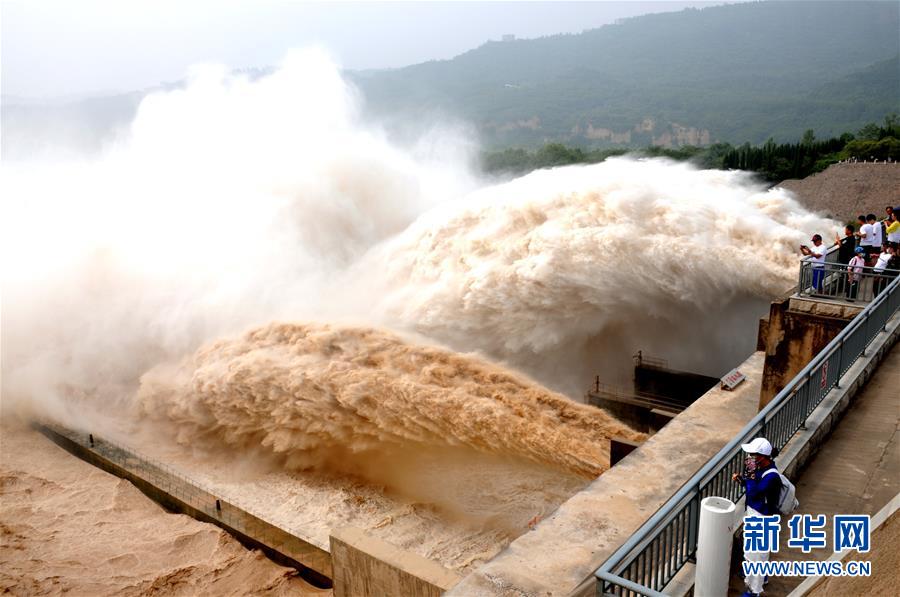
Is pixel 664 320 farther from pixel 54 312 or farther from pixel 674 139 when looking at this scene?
pixel 674 139

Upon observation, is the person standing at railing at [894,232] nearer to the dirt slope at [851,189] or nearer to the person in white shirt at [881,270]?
the person in white shirt at [881,270]

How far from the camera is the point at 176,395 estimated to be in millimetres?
17016

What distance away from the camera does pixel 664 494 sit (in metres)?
8.45

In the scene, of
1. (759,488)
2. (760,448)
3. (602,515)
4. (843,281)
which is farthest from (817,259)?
(759,488)

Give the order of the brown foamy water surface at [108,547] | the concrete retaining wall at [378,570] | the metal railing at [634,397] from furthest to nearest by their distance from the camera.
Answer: the metal railing at [634,397] < the brown foamy water surface at [108,547] < the concrete retaining wall at [378,570]

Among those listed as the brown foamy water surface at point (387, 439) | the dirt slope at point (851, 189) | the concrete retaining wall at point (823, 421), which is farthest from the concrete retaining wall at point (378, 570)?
the dirt slope at point (851, 189)

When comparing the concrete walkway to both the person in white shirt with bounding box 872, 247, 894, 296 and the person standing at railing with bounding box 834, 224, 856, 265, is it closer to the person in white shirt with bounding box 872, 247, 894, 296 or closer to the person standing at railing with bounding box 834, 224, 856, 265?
the person in white shirt with bounding box 872, 247, 894, 296

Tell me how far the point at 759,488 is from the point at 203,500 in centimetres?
1223

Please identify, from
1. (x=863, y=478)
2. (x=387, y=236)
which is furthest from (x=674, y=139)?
(x=863, y=478)

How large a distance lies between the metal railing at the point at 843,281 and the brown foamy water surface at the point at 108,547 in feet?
31.7

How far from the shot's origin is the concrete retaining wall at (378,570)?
8971 mm

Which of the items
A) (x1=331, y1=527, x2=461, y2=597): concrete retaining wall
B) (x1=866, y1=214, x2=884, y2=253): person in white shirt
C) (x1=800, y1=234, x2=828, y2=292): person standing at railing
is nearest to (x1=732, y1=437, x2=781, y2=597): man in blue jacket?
(x1=331, y1=527, x2=461, y2=597): concrete retaining wall

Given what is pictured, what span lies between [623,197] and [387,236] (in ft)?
28.3

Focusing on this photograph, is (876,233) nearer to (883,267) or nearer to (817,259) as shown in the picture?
(883,267)
